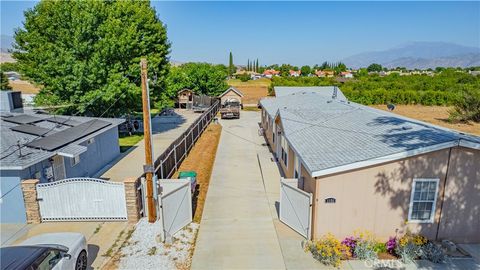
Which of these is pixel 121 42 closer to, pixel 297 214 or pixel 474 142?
pixel 297 214

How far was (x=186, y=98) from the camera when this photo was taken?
45125mm

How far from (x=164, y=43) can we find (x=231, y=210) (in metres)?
20.5

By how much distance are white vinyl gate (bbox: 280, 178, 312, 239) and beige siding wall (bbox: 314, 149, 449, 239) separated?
1.26 ft

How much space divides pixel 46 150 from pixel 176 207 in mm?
6228

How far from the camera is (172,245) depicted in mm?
9430

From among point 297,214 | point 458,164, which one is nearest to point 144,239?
point 297,214

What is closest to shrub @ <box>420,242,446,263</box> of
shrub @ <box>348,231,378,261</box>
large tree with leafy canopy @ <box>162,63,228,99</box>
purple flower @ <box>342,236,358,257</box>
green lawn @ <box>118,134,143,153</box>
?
shrub @ <box>348,231,378,261</box>

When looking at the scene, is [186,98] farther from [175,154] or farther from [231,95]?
[175,154]

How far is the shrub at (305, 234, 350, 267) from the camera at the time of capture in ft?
27.1

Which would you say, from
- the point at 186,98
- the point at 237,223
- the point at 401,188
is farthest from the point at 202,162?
the point at 186,98

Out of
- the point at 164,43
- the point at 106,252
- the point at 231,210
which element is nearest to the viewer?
the point at 106,252

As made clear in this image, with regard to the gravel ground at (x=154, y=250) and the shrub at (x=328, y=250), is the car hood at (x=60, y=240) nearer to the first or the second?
the gravel ground at (x=154, y=250)

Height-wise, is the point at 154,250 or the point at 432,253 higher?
the point at 432,253

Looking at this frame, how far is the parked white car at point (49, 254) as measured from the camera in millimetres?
6301
